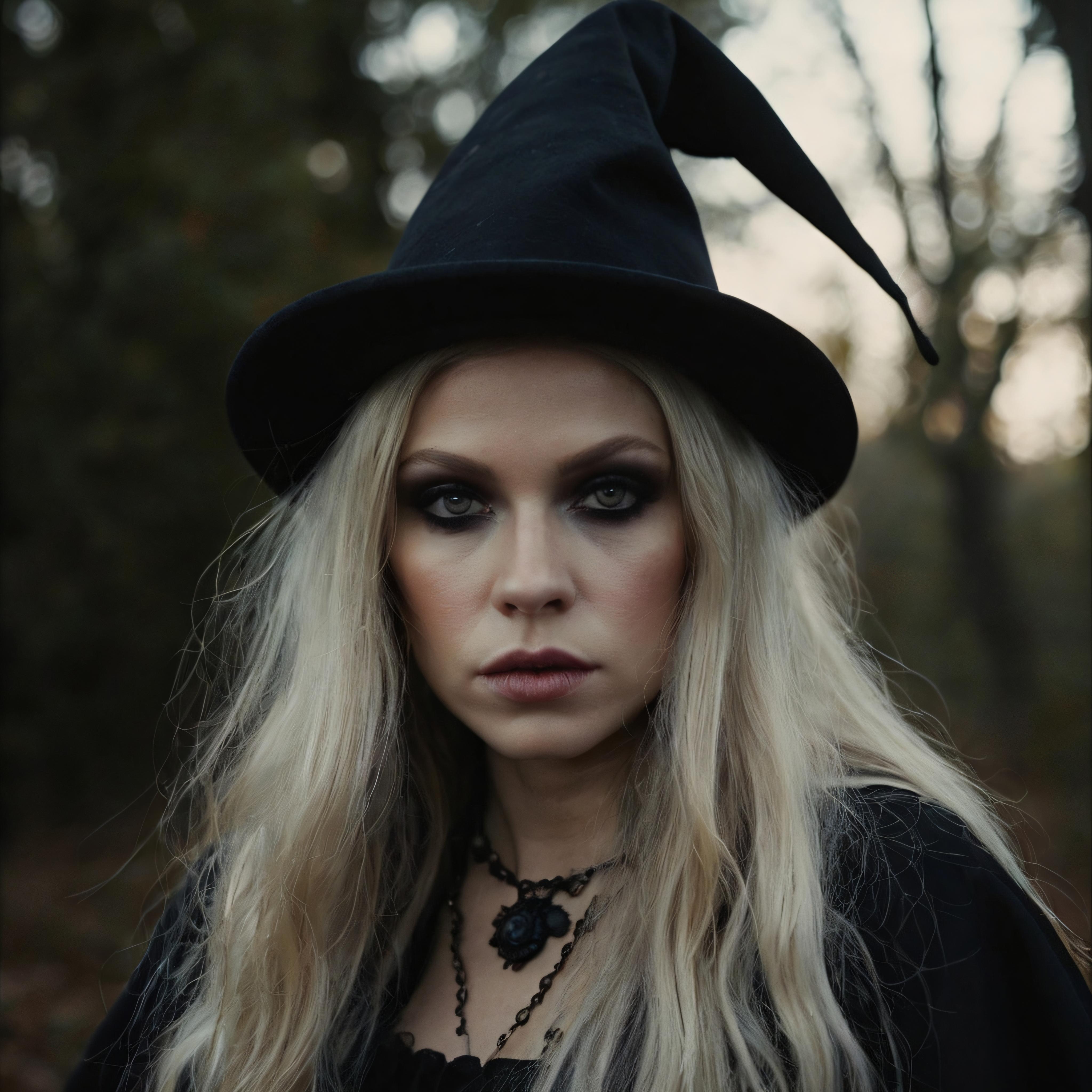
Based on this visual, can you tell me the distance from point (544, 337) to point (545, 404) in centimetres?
12

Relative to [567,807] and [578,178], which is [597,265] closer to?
[578,178]

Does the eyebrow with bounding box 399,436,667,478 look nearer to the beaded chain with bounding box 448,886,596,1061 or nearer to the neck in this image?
the neck

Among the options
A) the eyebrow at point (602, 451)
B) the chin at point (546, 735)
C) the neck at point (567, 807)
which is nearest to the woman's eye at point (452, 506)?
the eyebrow at point (602, 451)

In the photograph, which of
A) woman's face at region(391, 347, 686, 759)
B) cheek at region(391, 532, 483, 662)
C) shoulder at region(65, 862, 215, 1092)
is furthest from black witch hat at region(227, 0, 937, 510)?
shoulder at region(65, 862, 215, 1092)

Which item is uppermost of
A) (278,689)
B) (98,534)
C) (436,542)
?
(98,534)

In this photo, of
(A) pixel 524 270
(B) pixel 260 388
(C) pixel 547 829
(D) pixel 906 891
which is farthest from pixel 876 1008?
(B) pixel 260 388

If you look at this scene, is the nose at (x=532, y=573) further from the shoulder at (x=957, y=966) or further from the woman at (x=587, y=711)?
the shoulder at (x=957, y=966)

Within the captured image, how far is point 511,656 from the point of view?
1740 millimetres

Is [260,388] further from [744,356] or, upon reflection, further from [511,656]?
[744,356]

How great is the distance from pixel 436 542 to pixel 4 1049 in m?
3.73

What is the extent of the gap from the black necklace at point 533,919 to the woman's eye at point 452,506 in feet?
2.38

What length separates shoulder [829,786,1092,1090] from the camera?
58.1 inches

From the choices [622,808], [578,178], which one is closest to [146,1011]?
[622,808]

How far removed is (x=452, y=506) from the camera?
1.86 metres
